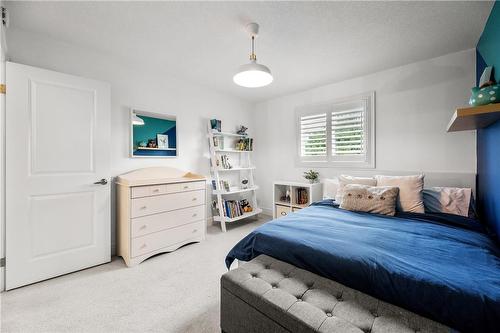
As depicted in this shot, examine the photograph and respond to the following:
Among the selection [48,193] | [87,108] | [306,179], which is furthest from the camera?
[306,179]

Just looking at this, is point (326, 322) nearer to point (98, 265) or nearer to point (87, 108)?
point (98, 265)

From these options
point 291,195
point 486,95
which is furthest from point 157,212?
point 486,95

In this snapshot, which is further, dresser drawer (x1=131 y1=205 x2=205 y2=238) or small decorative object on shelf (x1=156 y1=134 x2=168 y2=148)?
small decorative object on shelf (x1=156 y1=134 x2=168 y2=148)

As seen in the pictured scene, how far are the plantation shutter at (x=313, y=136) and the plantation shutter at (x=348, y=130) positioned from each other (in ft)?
0.50

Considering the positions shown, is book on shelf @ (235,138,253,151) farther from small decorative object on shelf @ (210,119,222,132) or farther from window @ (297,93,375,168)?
window @ (297,93,375,168)

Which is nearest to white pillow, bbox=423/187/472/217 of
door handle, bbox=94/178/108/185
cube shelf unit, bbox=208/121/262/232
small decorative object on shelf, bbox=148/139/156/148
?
cube shelf unit, bbox=208/121/262/232

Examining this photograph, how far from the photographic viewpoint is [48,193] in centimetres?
212

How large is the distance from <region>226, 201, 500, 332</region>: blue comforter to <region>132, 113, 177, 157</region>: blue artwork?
1.93m

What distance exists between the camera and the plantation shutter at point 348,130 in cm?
327

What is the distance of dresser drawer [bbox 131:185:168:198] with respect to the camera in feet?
7.90

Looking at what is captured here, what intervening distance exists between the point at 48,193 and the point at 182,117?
1.85m

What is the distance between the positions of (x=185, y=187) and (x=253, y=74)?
5.50 feet

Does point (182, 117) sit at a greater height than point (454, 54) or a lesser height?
lesser

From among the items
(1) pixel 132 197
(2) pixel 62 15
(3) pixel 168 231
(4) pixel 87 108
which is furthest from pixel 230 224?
(2) pixel 62 15
